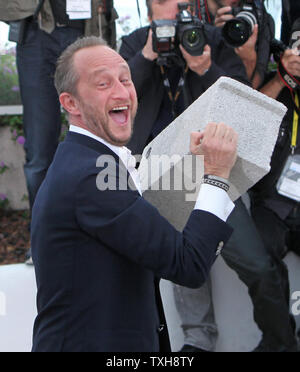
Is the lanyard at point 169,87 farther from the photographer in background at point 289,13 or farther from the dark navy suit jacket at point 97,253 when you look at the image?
the dark navy suit jacket at point 97,253

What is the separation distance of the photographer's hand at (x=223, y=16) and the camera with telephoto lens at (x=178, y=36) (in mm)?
236

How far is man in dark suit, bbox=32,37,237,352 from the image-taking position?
4.46ft

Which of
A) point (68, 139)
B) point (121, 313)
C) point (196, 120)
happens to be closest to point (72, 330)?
point (121, 313)

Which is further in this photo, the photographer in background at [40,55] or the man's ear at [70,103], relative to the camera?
the photographer in background at [40,55]

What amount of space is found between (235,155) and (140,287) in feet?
1.56

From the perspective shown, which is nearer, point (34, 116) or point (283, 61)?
point (283, 61)

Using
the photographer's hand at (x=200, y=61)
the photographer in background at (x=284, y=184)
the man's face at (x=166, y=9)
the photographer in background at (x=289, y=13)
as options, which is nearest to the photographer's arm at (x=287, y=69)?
the photographer in background at (x=284, y=184)

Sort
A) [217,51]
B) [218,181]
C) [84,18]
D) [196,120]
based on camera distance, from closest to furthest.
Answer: [218,181], [196,120], [217,51], [84,18]

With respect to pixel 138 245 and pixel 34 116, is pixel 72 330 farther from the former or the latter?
pixel 34 116

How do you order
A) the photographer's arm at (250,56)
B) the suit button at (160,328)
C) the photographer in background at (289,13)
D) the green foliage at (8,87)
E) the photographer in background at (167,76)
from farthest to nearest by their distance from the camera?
the green foliage at (8,87)
the photographer in background at (289,13)
the photographer's arm at (250,56)
the photographer in background at (167,76)
the suit button at (160,328)

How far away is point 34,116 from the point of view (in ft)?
9.69

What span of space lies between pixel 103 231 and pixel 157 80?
60.5 inches

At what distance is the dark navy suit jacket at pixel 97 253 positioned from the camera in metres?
1.35

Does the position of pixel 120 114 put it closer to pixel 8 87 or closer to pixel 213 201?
pixel 213 201
